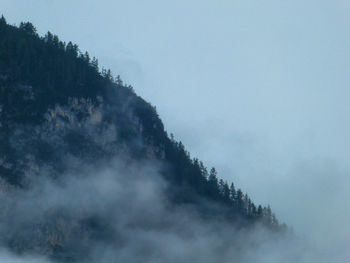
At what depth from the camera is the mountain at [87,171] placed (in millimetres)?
137875

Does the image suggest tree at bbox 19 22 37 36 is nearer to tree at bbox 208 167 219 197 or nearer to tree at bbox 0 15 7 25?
tree at bbox 0 15 7 25

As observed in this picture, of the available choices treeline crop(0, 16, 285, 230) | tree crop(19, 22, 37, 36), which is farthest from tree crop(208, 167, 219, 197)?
tree crop(19, 22, 37, 36)

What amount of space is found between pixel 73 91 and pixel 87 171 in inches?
840

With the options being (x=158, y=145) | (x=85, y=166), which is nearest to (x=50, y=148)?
(x=85, y=166)

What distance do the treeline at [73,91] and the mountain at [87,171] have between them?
29cm

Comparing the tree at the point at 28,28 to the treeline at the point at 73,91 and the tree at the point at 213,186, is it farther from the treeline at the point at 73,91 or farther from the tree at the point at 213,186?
the tree at the point at 213,186

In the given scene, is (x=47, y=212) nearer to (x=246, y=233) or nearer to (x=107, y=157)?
(x=107, y=157)

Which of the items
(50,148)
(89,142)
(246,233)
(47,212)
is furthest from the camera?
(246,233)

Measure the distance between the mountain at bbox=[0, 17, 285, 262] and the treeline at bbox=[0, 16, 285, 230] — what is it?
290 mm

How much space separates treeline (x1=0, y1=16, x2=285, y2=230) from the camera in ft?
513

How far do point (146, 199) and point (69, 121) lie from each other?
77.4ft

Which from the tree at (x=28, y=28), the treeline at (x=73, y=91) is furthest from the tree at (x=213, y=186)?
the tree at (x=28, y=28)

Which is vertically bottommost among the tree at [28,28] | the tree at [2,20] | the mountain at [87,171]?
the mountain at [87,171]

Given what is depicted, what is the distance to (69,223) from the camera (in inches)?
5512
